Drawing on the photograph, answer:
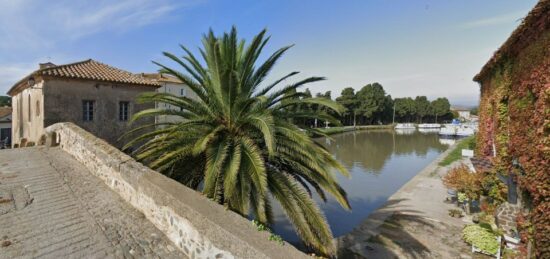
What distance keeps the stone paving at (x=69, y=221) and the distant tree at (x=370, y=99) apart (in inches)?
2538

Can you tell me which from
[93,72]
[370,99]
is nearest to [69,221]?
[93,72]

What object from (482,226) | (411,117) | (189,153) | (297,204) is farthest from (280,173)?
(411,117)

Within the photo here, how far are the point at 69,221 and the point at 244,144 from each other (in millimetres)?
3030

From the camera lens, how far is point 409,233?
8.12 metres

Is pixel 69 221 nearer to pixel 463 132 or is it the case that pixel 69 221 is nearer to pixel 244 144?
pixel 244 144

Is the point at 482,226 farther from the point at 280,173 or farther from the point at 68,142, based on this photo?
the point at 68,142

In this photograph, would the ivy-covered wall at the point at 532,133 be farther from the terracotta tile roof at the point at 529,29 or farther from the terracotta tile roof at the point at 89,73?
the terracotta tile roof at the point at 89,73

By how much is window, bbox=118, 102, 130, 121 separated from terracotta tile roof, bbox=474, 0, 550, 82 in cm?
1482

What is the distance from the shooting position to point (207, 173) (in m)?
4.79

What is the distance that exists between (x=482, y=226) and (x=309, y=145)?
5984 millimetres

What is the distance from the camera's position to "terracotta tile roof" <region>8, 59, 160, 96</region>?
11055mm

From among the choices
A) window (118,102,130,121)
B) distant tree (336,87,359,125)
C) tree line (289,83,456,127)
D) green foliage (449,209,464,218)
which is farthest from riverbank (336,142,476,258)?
distant tree (336,87,359,125)

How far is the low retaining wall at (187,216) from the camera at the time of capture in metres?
3.26

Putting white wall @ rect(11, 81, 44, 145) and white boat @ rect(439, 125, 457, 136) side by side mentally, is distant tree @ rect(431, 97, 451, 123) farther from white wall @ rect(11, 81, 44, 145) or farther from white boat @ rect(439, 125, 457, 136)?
Answer: white wall @ rect(11, 81, 44, 145)
